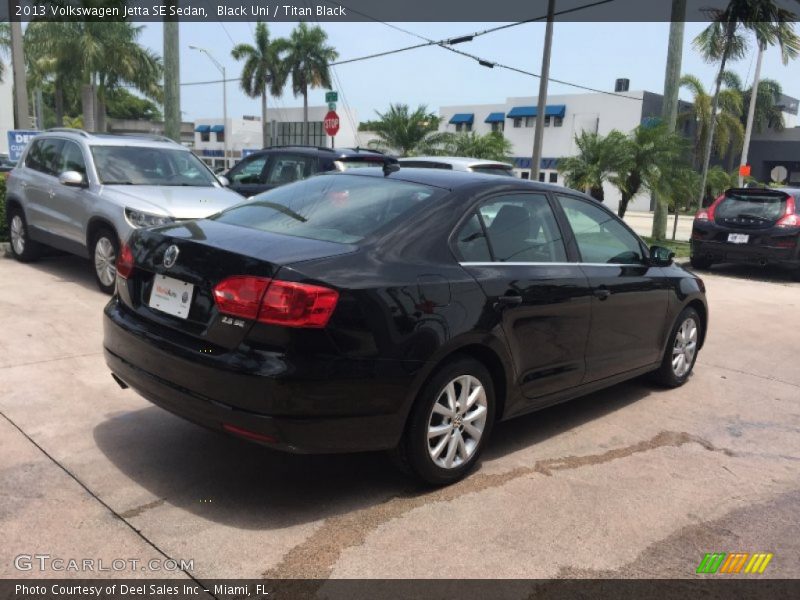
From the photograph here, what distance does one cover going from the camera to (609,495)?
12.6 ft

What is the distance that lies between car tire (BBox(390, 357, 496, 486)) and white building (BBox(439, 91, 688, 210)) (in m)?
43.3

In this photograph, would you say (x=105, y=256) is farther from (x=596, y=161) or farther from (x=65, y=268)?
(x=596, y=161)

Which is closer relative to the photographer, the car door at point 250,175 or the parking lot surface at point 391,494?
the parking lot surface at point 391,494

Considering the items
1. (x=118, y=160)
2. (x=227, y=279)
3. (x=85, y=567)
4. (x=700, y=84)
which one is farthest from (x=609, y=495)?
(x=700, y=84)

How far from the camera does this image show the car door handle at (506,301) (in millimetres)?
3799

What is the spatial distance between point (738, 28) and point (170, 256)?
2441 centimetres

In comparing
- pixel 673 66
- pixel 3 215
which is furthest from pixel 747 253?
pixel 3 215

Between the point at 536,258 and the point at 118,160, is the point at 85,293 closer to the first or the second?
the point at 118,160

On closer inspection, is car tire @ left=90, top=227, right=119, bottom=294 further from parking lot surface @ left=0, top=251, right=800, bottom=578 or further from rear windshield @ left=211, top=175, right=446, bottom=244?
rear windshield @ left=211, top=175, right=446, bottom=244

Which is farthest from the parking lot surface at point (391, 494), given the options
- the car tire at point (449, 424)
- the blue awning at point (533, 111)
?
the blue awning at point (533, 111)

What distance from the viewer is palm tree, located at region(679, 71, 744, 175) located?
39.5 m

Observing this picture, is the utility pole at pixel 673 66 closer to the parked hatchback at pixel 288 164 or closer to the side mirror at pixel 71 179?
the parked hatchback at pixel 288 164

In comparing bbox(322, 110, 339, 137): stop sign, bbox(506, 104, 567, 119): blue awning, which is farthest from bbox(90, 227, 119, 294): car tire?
bbox(506, 104, 567, 119): blue awning

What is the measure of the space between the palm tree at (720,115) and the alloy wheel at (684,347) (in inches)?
1407
